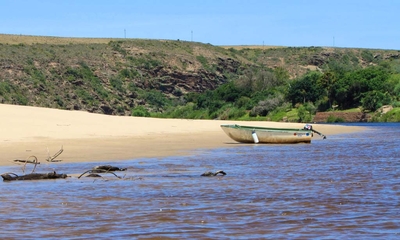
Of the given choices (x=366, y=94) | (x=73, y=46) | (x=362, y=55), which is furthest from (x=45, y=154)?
(x=362, y=55)

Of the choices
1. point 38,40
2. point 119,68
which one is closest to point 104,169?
point 119,68

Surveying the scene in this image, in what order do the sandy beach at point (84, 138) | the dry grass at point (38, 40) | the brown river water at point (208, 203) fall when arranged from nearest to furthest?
the brown river water at point (208, 203) < the sandy beach at point (84, 138) < the dry grass at point (38, 40)

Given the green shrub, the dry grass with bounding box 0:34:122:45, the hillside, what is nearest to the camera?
the green shrub

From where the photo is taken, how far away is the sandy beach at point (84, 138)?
22797 mm

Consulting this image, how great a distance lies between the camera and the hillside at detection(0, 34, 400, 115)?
89438 mm

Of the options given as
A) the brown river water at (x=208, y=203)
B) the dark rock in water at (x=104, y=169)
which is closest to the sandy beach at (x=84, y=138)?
the brown river water at (x=208, y=203)

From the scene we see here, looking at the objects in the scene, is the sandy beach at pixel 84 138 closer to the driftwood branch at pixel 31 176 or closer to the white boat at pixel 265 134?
the white boat at pixel 265 134

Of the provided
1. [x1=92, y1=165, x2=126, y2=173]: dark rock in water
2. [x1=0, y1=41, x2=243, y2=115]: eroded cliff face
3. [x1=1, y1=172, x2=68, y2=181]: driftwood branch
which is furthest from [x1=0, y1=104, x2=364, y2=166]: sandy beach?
[x1=0, y1=41, x2=243, y2=115]: eroded cliff face

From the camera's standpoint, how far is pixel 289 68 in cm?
13325

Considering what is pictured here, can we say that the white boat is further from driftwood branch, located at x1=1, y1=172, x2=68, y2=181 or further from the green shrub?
the green shrub

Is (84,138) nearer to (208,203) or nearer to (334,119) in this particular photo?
(208,203)

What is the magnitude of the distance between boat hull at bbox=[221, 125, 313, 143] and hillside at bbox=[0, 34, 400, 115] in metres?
51.1

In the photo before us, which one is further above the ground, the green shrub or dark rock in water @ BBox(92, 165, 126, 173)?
dark rock in water @ BBox(92, 165, 126, 173)

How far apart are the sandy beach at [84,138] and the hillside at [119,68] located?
43.5 m
